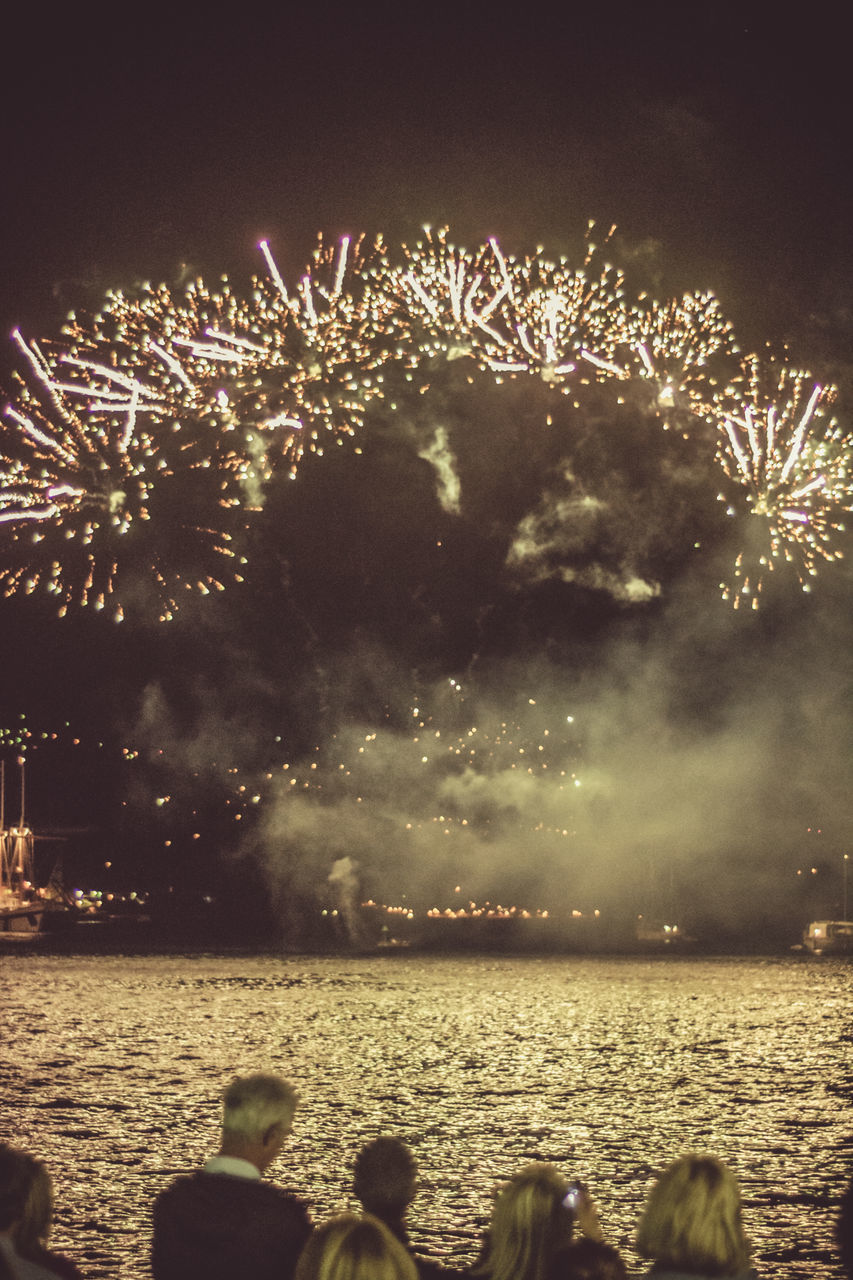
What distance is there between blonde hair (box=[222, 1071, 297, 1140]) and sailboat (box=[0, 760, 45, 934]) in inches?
2038

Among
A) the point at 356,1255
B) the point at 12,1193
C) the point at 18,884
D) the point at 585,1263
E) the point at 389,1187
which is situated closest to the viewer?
the point at 356,1255

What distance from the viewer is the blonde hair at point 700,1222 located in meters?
3.83

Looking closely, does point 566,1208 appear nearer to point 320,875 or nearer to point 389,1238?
point 389,1238

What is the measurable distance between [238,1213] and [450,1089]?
38.7 feet

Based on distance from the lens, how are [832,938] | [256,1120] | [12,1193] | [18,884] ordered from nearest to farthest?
[12,1193], [256,1120], [832,938], [18,884]

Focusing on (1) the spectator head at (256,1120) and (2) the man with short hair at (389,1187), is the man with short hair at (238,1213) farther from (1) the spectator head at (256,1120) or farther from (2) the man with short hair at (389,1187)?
(2) the man with short hair at (389,1187)

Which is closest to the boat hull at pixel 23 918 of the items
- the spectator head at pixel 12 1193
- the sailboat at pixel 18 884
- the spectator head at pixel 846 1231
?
the sailboat at pixel 18 884

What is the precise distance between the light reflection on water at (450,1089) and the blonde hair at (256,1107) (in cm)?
485

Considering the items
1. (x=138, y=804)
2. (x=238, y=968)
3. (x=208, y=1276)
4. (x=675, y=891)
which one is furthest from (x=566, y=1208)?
(x=138, y=804)

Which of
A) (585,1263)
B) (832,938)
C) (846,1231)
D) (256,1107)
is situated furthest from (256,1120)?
(832,938)

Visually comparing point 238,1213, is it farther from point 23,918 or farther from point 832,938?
point 23,918

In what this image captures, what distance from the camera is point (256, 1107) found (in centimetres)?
427

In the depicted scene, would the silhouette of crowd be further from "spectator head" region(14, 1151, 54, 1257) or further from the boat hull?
the boat hull

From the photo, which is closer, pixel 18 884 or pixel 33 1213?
pixel 33 1213
